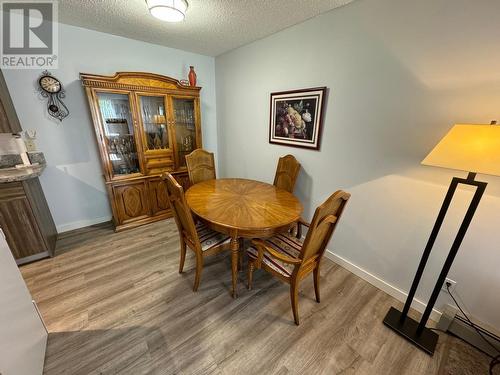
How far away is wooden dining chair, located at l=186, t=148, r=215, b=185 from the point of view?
2.57m

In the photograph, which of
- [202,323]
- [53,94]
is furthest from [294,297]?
[53,94]

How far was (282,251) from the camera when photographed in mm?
1654

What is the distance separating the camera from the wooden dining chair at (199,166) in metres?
2.57

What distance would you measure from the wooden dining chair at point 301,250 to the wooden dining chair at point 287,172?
29.2 inches

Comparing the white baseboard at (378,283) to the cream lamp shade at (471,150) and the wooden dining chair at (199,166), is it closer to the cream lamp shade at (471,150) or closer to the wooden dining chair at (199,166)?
the cream lamp shade at (471,150)

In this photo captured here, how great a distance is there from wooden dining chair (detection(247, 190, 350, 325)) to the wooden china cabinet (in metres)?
1.91

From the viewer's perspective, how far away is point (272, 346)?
1406mm

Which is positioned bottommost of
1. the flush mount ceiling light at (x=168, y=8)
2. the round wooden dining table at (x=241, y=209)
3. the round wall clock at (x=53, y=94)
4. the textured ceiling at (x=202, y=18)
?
the round wooden dining table at (x=241, y=209)

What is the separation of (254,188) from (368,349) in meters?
1.63

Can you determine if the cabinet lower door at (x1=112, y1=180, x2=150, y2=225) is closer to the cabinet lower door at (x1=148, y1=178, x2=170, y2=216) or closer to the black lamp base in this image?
the cabinet lower door at (x1=148, y1=178, x2=170, y2=216)

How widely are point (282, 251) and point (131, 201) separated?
7.25 ft

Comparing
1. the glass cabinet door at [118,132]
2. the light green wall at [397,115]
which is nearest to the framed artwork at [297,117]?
the light green wall at [397,115]

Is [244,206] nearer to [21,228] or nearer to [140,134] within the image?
[140,134]

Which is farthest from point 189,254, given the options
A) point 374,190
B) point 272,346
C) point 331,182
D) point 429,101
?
point 429,101
